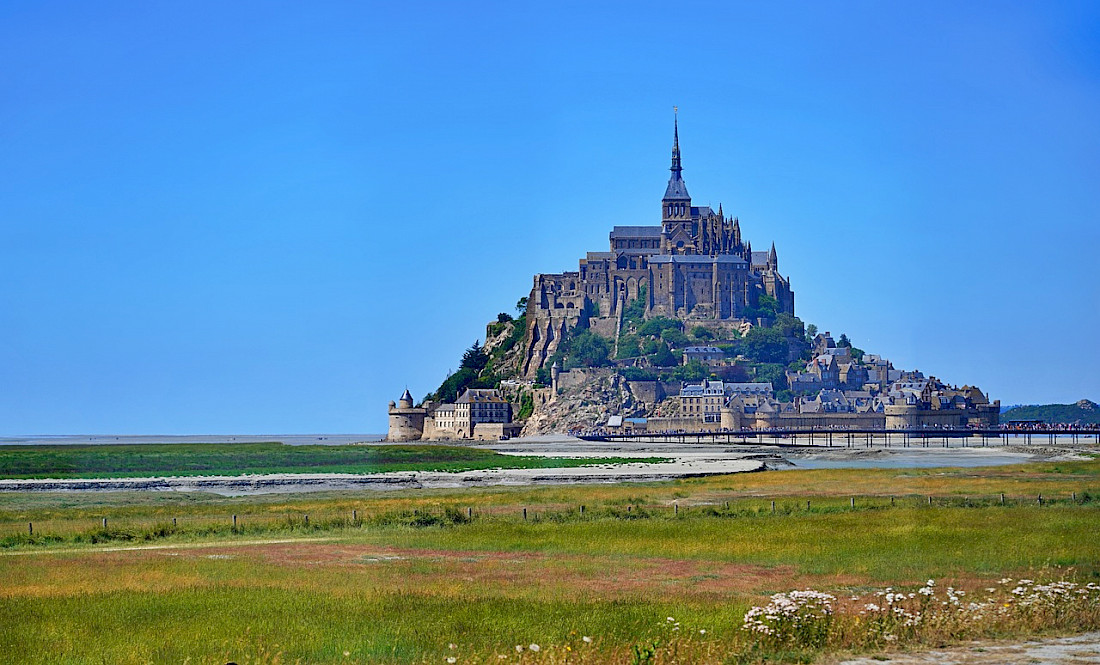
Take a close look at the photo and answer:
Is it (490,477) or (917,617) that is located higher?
(490,477)

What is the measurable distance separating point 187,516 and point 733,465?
53.9 meters

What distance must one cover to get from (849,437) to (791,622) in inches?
5442

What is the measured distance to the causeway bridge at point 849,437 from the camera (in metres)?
154

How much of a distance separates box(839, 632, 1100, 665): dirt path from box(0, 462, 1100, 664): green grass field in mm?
610

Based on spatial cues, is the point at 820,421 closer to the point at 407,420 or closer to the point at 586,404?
the point at 586,404

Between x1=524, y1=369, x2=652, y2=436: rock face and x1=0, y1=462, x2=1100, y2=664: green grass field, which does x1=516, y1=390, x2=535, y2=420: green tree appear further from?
x1=0, y1=462, x2=1100, y2=664: green grass field

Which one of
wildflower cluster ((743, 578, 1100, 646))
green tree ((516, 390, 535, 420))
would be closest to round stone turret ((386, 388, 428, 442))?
green tree ((516, 390, 535, 420))

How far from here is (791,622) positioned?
1920 cm

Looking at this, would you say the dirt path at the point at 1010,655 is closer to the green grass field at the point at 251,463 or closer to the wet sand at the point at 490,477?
the wet sand at the point at 490,477

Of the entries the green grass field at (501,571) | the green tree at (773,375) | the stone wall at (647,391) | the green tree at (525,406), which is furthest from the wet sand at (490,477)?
the green tree at (773,375)

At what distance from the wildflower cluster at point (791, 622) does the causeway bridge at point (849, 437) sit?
13273 centimetres

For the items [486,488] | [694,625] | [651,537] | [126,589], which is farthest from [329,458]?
[694,625]

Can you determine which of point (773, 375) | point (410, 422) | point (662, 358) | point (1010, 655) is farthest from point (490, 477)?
point (773, 375)

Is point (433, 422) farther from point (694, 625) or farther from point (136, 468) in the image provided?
point (694, 625)
